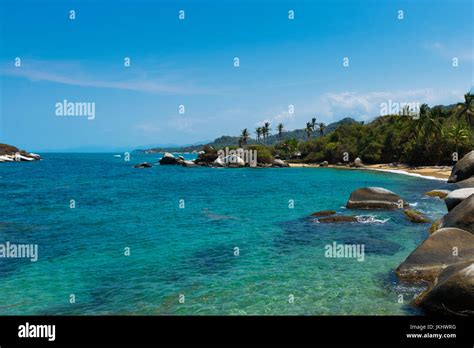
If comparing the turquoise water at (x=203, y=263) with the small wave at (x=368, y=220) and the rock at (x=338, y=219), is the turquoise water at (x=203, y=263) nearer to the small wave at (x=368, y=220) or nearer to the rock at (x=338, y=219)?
the small wave at (x=368, y=220)

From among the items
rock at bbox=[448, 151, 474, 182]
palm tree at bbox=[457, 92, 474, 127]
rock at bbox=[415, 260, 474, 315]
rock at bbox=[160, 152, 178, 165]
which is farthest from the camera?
rock at bbox=[160, 152, 178, 165]

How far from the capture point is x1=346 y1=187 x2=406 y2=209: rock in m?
33.7

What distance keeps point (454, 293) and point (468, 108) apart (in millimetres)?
102459

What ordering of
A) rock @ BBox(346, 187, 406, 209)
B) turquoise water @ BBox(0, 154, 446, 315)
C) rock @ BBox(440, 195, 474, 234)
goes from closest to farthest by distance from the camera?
1. turquoise water @ BBox(0, 154, 446, 315)
2. rock @ BBox(440, 195, 474, 234)
3. rock @ BBox(346, 187, 406, 209)

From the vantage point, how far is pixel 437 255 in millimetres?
15461

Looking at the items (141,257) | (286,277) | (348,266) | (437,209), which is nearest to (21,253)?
(141,257)

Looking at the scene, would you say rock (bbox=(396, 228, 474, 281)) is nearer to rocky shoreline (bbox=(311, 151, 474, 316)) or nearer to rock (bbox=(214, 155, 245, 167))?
rocky shoreline (bbox=(311, 151, 474, 316))

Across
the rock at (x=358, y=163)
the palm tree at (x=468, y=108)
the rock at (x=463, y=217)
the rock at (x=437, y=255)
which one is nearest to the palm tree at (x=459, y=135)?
the palm tree at (x=468, y=108)

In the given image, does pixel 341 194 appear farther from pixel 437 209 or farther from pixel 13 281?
pixel 13 281

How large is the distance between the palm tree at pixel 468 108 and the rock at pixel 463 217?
9004 cm

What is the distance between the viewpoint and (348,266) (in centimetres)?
1805

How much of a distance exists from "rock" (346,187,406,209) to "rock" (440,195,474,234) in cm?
1359

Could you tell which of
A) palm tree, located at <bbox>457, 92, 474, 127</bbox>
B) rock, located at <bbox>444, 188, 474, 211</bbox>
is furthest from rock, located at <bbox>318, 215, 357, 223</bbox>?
palm tree, located at <bbox>457, 92, 474, 127</bbox>

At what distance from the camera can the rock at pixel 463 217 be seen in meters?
18.5
